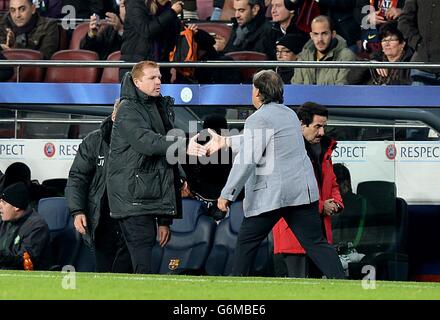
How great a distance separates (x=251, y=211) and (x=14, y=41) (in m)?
6.96

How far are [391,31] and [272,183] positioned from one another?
14.1 ft

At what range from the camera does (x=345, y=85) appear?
14531 millimetres

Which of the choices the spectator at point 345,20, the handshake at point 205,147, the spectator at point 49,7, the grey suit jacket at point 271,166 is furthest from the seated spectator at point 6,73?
the grey suit jacket at point 271,166

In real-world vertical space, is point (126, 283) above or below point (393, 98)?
below

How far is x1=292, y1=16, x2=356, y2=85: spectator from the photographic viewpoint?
48.3ft

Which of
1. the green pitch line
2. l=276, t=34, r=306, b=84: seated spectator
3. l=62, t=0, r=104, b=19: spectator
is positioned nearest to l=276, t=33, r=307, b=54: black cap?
l=276, t=34, r=306, b=84: seated spectator

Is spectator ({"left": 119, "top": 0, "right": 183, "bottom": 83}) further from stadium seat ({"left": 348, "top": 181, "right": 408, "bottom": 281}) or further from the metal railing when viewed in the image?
stadium seat ({"left": 348, "top": 181, "right": 408, "bottom": 281})

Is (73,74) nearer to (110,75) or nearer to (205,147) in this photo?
(110,75)

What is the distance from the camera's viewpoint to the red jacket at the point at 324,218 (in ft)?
39.3

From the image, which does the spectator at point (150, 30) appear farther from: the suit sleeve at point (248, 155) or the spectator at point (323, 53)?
the suit sleeve at point (248, 155)
